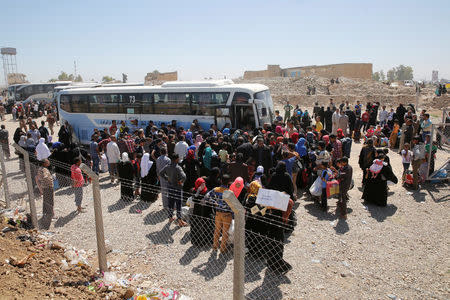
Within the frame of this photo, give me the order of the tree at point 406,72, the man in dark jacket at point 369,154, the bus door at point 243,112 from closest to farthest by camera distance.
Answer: the man in dark jacket at point 369,154, the bus door at point 243,112, the tree at point 406,72

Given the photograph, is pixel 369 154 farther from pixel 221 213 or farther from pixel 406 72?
pixel 406 72

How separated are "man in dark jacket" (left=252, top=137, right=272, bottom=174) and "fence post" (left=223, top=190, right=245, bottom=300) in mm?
4844

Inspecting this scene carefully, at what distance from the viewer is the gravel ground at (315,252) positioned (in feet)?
16.0

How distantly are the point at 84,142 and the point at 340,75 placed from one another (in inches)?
1981

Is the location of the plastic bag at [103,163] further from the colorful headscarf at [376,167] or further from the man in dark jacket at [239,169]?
the colorful headscarf at [376,167]

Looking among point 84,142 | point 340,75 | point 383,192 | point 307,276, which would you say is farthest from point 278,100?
point 307,276

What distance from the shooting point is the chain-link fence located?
199 inches

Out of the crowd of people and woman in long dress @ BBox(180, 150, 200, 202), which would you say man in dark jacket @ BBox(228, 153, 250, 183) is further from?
woman in long dress @ BBox(180, 150, 200, 202)

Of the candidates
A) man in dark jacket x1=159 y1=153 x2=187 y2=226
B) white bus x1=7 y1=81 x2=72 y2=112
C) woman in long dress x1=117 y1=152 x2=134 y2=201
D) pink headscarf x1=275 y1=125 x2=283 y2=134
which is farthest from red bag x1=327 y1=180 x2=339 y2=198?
white bus x1=7 y1=81 x2=72 y2=112

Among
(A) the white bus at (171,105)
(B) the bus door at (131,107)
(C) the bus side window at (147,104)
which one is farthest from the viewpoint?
(B) the bus door at (131,107)

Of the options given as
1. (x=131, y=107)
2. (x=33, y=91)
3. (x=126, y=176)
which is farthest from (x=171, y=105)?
(x=33, y=91)

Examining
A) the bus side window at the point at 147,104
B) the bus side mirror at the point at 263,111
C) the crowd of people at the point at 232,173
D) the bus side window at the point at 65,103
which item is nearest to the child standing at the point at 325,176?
the crowd of people at the point at 232,173

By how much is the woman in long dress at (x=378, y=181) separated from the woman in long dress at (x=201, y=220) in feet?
13.3

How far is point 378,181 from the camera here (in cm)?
766
